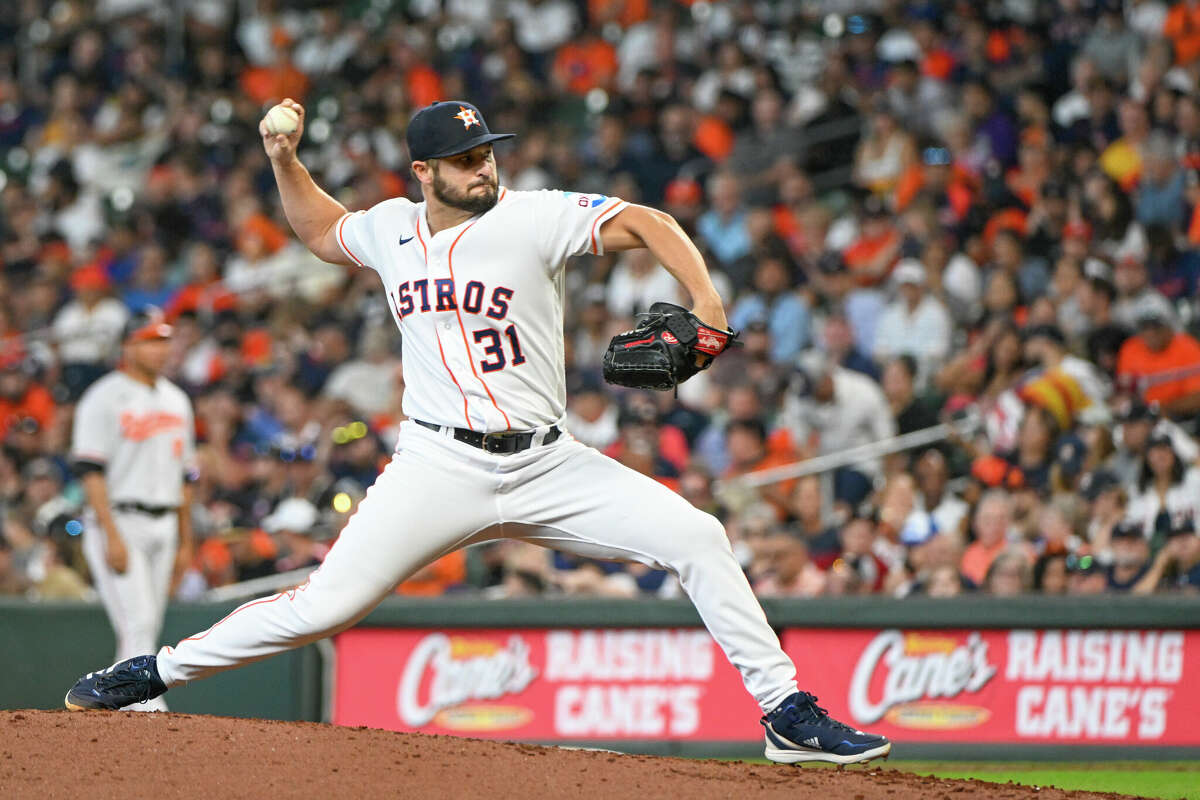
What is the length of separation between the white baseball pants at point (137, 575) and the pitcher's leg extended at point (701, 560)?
377 cm

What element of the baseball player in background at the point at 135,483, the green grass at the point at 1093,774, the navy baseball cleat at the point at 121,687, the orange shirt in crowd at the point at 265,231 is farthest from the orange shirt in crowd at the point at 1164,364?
the orange shirt in crowd at the point at 265,231

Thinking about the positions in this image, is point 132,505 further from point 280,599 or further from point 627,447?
point 280,599

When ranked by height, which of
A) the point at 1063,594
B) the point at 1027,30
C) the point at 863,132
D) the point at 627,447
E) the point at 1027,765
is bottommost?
the point at 1027,765

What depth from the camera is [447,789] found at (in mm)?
4465

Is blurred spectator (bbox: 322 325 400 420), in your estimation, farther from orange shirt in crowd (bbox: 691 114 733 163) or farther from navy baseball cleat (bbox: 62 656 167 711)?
navy baseball cleat (bbox: 62 656 167 711)

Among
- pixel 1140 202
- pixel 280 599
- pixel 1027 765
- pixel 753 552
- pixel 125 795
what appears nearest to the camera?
pixel 125 795

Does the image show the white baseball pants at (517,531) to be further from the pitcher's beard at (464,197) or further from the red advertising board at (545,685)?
the red advertising board at (545,685)

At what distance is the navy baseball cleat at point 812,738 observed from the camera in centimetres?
469

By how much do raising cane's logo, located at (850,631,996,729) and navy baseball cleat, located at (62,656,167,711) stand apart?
404 centimetres

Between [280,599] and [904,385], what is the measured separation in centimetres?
592

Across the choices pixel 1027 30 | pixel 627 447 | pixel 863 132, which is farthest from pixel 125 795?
pixel 1027 30

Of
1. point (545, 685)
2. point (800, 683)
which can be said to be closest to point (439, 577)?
point (545, 685)

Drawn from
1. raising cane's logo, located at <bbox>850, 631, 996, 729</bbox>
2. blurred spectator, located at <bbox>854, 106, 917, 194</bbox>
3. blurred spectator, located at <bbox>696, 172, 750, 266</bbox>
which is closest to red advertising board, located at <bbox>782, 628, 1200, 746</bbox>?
raising cane's logo, located at <bbox>850, 631, 996, 729</bbox>

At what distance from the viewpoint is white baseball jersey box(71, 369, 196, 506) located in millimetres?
8125
